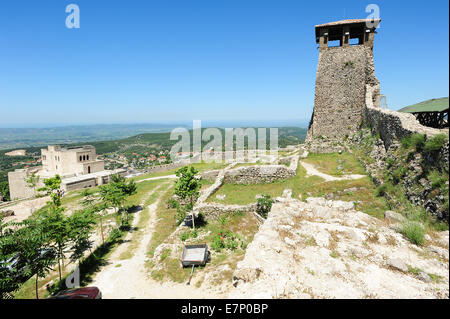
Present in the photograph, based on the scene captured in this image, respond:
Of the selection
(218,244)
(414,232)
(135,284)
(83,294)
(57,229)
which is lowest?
(135,284)

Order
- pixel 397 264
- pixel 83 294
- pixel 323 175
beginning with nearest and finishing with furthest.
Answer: pixel 397 264 < pixel 83 294 < pixel 323 175

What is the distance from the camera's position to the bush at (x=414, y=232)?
4.77 m

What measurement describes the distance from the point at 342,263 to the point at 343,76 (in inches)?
798

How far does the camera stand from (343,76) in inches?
792

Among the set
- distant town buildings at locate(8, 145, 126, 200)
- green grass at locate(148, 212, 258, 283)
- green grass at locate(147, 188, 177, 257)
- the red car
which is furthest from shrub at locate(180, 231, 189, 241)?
distant town buildings at locate(8, 145, 126, 200)

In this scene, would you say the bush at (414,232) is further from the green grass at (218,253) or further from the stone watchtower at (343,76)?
the stone watchtower at (343,76)

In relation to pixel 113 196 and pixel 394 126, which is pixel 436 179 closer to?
pixel 394 126

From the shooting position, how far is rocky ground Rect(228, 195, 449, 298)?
3801 mm

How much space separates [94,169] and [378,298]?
45.6 meters

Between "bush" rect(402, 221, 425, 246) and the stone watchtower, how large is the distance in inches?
652

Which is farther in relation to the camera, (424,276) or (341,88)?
(341,88)

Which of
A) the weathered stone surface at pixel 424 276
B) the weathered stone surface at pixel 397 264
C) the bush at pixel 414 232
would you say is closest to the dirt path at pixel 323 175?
the bush at pixel 414 232

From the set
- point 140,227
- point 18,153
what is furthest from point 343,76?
point 18,153
